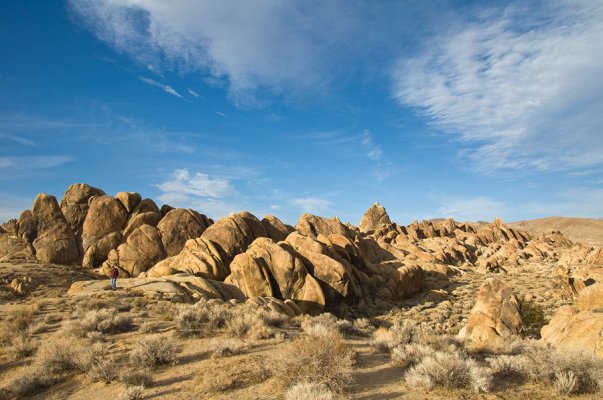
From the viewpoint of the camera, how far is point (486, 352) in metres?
12.7

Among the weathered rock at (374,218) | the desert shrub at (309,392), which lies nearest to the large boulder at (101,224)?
the desert shrub at (309,392)

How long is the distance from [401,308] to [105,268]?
3028 centimetres

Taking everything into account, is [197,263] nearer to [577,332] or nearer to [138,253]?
[138,253]

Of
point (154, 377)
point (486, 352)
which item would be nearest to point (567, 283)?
point (486, 352)

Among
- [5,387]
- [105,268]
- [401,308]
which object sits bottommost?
[401,308]

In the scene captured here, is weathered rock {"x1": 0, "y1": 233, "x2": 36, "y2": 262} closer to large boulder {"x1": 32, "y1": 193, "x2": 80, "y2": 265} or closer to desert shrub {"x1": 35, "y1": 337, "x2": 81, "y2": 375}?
large boulder {"x1": 32, "y1": 193, "x2": 80, "y2": 265}

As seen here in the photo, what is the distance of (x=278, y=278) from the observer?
30.4 metres

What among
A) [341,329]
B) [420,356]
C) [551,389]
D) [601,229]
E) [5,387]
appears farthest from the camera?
[601,229]

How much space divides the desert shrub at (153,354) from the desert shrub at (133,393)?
1.78 metres

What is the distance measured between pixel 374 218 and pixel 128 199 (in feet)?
250

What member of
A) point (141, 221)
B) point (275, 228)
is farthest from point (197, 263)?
point (275, 228)

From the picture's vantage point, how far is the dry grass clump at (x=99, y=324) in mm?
13602

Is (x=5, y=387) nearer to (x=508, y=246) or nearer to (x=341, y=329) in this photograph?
(x=341, y=329)

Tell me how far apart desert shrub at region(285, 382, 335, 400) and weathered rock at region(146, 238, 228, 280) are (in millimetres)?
25231
